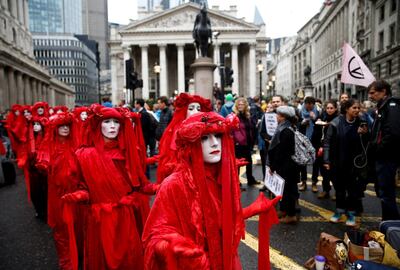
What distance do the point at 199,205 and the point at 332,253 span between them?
2.26 m

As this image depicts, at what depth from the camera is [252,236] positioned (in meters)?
5.02

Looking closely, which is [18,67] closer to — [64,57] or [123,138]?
[123,138]

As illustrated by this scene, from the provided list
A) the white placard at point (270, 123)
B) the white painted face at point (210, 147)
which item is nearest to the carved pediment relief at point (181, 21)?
the white placard at point (270, 123)

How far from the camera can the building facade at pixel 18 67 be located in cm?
3550

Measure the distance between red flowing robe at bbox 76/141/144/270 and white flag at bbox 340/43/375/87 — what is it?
4677mm

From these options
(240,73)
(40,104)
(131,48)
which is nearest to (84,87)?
(131,48)

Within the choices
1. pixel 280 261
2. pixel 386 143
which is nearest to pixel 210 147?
pixel 280 261

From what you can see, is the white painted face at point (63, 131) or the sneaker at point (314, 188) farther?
the sneaker at point (314, 188)

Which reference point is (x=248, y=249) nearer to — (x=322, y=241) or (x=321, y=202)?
(x=322, y=241)

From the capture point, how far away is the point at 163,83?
58875mm

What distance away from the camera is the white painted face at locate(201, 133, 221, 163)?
7.39 feet

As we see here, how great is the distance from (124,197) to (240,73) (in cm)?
6304

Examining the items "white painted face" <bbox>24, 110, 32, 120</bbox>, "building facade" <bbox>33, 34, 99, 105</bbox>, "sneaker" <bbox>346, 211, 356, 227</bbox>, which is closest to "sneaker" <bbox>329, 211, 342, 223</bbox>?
"sneaker" <bbox>346, 211, 356, 227</bbox>

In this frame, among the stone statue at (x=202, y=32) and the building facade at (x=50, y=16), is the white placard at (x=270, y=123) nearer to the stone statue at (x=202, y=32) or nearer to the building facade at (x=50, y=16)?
the stone statue at (x=202, y=32)
